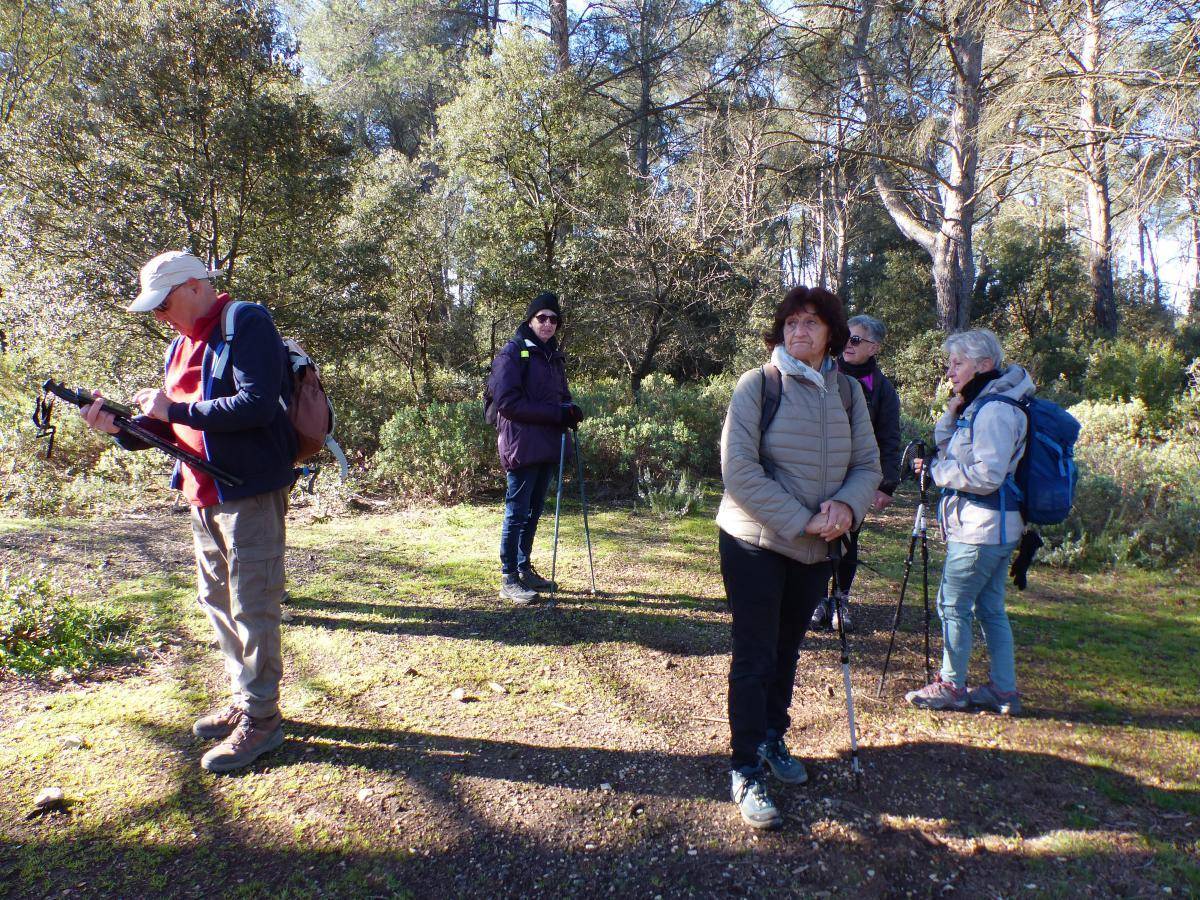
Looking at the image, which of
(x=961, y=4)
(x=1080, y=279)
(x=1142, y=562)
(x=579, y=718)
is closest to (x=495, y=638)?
(x=579, y=718)

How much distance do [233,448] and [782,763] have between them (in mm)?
2504

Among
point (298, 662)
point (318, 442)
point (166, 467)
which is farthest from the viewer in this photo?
point (166, 467)

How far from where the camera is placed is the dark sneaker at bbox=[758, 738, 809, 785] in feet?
8.87

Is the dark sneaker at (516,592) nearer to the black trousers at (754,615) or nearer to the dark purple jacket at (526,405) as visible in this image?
the dark purple jacket at (526,405)

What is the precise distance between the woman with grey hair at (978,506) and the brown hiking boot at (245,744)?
119 inches

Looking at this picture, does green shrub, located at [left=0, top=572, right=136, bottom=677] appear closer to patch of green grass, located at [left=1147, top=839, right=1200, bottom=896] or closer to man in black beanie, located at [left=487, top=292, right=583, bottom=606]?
man in black beanie, located at [left=487, top=292, right=583, bottom=606]

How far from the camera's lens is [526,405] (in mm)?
4297

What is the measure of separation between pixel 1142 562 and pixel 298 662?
6.56 m

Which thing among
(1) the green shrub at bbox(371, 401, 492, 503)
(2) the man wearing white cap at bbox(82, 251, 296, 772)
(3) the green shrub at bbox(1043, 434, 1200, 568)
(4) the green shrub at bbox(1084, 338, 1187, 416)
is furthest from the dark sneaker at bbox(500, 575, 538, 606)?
(4) the green shrub at bbox(1084, 338, 1187, 416)

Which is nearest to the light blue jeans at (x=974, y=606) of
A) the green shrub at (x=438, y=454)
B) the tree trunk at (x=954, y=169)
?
the green shrub at (x=438, y=454)

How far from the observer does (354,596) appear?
15.2ft

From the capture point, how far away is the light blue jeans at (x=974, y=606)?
3055 mm

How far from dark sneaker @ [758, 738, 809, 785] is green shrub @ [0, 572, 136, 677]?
10.9 feet

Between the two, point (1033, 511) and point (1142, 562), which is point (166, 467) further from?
point (1142, 562)
